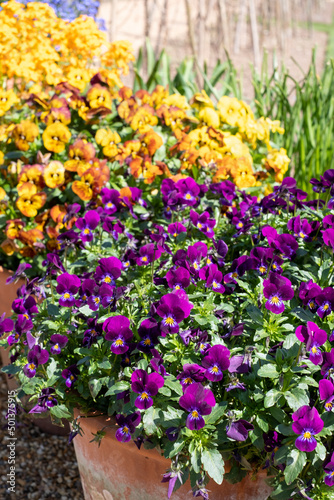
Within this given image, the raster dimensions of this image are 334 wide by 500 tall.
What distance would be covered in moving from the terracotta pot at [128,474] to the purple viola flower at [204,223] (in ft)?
1.93

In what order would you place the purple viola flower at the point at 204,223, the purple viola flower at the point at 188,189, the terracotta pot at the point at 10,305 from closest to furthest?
the purple viola flower at the point at 204,223, the purple viola flower at the point at 188,189, the terracotta pot at the point at 10,305

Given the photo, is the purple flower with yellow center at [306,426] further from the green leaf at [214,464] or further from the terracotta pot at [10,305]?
the terracotta pot at [10,305]

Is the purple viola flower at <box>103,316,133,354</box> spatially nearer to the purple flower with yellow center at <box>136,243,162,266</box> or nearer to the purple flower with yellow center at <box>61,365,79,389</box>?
the purple flower with yellow center at <box>61,365,79,389</box>

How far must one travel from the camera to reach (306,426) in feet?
3.55

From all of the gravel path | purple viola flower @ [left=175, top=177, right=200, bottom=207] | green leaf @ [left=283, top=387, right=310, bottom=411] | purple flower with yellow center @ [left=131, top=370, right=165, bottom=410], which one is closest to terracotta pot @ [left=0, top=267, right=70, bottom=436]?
the gravel path

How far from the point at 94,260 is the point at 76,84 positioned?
110 cm

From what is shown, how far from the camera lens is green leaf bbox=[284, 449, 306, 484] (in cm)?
110

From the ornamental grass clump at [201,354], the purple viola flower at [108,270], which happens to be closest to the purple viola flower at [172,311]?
Result: the ornamental grass clump at [201,354]

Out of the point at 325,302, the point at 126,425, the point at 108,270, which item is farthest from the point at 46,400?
the point at 325,302

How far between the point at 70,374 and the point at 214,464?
0.41 m

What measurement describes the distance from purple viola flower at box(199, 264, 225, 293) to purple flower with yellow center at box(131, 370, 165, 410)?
0.95 ft

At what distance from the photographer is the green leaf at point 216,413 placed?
1.18 metres

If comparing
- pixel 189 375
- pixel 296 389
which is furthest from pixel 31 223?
pixel 296 389

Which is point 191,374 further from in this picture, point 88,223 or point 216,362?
point 88,223
